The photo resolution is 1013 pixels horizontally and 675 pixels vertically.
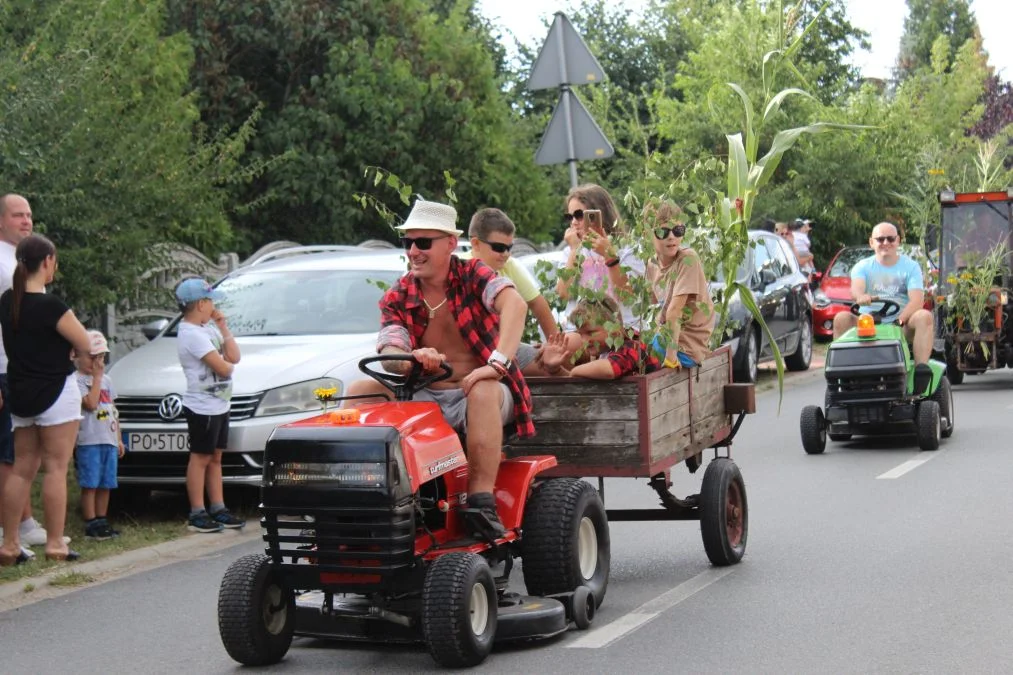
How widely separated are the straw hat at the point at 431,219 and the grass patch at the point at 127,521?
133 inches

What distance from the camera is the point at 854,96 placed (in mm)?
33094

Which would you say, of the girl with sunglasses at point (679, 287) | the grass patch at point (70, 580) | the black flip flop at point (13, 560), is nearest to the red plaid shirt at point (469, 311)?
the girl with sunglasses at point (679, 287)

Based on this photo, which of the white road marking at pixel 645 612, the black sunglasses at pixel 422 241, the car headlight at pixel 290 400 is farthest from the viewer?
the car headlight at pixel 290 400

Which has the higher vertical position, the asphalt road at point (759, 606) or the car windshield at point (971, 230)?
the car windshield at point (971, 230)

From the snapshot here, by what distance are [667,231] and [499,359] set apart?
1893 mm

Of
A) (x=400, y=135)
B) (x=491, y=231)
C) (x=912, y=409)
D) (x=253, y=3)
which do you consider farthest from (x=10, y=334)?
(x=253, y=3)

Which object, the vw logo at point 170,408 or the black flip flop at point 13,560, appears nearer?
the black flip flop at point 13,560

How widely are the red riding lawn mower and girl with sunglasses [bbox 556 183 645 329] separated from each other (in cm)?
145

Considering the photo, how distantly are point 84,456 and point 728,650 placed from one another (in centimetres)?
477

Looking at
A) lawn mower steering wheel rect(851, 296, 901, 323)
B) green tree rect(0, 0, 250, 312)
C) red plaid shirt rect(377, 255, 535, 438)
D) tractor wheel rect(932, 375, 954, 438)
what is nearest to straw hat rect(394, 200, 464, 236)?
red plaid shirt rect(377, 255, 535, 438)

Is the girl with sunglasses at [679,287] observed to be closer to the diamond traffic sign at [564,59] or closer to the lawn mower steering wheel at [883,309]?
the lawn mower steering wheel at [883,309]

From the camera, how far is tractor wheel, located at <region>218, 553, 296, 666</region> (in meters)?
6.58

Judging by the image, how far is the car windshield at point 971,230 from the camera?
19.5m

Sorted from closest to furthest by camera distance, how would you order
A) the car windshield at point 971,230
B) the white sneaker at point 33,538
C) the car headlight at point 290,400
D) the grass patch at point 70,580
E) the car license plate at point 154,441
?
the grass patch at point 70,580 < the white sneaker at point 33,538 < the car license plate at point 154,441 < the car headlight at point 290,400 < the car windshield at point 971,230
